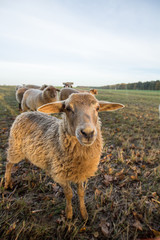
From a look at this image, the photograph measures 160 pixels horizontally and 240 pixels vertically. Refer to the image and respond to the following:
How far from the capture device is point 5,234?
6.17 ft

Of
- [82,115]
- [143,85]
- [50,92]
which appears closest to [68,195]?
[82,115]

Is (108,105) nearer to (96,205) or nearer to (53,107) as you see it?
(53,107)

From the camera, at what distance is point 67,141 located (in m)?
2.25

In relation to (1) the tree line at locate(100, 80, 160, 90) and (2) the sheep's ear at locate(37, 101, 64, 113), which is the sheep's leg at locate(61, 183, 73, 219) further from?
(1) the tree line at locate(100, 80, 160, 90)

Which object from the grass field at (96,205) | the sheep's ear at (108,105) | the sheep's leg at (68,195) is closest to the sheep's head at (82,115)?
the sheep's ear at (108,105)

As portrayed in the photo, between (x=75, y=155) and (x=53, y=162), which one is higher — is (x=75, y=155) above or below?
above

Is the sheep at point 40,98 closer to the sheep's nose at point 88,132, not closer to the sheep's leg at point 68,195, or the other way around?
the sheep's leg at point 68,195

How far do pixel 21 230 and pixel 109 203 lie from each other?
1.59 m

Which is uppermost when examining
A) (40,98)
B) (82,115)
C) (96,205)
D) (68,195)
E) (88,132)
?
(82,115)

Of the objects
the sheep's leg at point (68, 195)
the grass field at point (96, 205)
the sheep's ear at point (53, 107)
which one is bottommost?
the grass field at point (96, 205)

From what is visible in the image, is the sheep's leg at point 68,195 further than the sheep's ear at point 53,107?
Yes

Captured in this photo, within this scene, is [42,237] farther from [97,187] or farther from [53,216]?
[97,187]

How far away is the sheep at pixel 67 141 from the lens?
1.87m

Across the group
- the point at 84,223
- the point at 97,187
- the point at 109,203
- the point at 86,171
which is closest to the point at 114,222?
the point at 109,203
